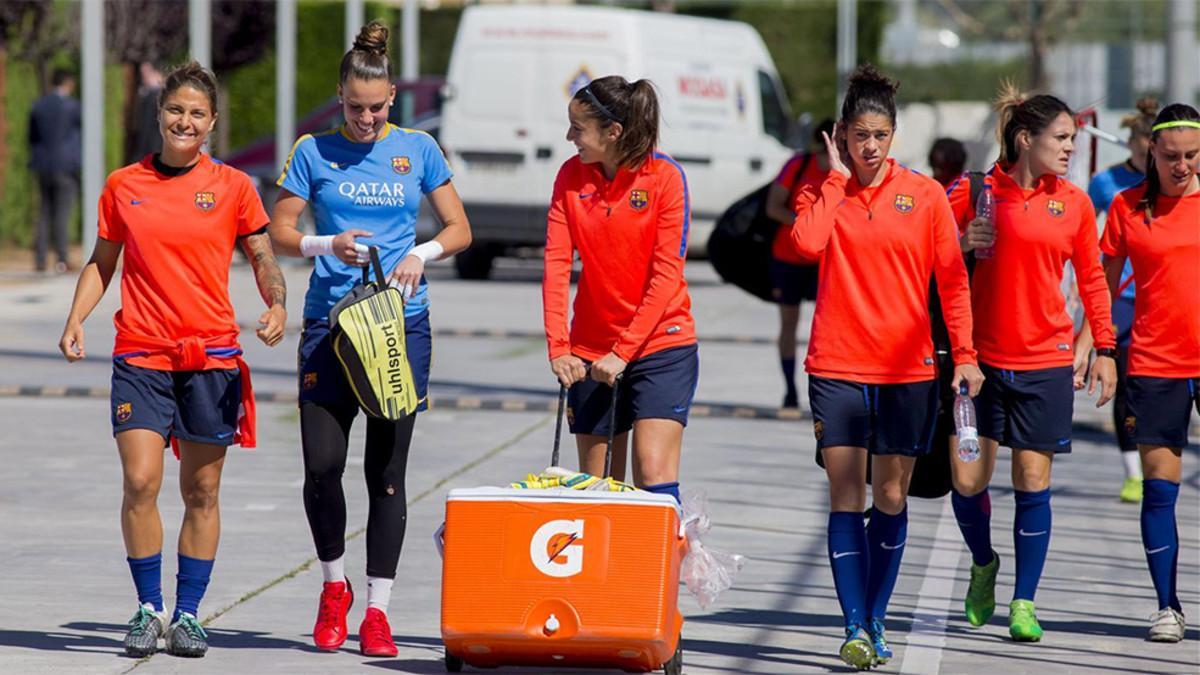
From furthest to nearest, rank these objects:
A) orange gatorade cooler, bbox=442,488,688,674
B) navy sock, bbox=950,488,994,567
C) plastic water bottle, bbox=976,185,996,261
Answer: navy sock, bbox=950,488,994,567
plastic water bottle, bbox=976,185,996,261
orange gatorade cooler, bbox=442,488,688,674

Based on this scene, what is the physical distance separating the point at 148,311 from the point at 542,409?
706cm

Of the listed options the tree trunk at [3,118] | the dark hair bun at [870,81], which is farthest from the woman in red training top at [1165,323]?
the tree trunk at [3,118]

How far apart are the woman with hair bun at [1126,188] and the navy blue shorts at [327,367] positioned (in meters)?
3.42

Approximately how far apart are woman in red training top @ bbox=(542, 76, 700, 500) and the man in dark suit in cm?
1749

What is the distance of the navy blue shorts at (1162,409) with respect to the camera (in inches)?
293

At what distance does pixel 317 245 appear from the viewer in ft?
21.9

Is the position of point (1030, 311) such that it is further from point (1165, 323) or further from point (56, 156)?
point (56, 156)

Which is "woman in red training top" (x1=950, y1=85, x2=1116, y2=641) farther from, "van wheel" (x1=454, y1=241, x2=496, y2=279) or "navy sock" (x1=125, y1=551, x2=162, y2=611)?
"van wheel" (x1=454, y1=241, x2=496, y2=279)

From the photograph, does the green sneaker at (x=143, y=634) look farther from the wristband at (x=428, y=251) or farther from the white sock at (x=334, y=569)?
the wristband at (x=428, y=251)

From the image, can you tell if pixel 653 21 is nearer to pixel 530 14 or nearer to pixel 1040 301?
pixel 530 14

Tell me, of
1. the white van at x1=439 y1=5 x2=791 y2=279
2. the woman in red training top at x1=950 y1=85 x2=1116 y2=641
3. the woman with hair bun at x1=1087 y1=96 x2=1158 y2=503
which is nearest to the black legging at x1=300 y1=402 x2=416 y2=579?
the woman in red training top at x1=950 y1=85 x2=1116 y2=641

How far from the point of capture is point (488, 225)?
24281 millimetres

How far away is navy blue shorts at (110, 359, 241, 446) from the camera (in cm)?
667

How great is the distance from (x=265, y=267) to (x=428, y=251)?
1.72 feet
